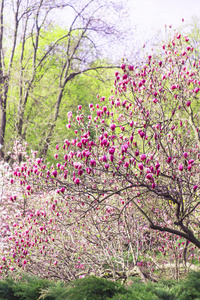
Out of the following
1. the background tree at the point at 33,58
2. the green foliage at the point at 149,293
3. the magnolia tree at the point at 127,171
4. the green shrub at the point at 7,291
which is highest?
the background tree at the point at 33,58

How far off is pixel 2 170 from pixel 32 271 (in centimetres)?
328

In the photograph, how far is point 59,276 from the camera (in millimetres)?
4684

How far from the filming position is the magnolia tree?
3.32 meters

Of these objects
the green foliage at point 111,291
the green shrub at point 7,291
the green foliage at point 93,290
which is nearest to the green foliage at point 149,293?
the green foliage at point 111,291

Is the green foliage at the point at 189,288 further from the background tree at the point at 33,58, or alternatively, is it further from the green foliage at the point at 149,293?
the background tree at the point at 33,58

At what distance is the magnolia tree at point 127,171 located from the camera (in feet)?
10.9

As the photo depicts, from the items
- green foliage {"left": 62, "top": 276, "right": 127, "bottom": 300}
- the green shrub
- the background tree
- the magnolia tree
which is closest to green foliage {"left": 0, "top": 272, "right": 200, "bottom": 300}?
green foliage {"left": 62, "top": 276, "right": 127, "bottom": 300}

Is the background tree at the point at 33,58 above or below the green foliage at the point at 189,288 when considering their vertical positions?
above

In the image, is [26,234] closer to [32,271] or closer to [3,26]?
[32,271]

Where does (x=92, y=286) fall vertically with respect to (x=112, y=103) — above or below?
below

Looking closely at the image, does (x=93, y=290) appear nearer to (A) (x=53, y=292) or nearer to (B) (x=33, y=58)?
(A) (x=53, y=292)

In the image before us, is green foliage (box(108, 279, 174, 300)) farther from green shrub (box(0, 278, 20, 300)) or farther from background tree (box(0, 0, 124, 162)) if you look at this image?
background tree (box(0, 0, 124, 162))

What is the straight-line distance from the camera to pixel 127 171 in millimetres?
3213

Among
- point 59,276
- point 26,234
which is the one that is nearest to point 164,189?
→ point 59,276
